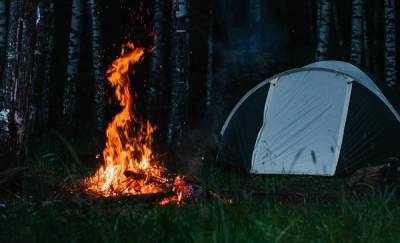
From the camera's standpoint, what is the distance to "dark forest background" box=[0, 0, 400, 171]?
16.2 meters

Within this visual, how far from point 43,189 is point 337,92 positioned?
18.6 ft

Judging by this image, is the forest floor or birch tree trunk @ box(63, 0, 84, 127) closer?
the forest floor

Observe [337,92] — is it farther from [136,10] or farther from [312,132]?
[136,10]

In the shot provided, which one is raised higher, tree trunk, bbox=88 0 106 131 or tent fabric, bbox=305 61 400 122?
tree trunk, bbox=88 0 106 131

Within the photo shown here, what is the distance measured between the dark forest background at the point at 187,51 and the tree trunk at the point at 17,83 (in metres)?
4.63

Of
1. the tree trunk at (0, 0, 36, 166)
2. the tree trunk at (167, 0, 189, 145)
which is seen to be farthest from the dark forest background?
the tree trunk at (0, 0, 36, 166)

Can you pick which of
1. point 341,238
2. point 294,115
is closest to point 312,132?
point 294,115

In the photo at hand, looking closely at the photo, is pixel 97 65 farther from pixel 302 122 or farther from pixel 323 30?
pixel 302 122

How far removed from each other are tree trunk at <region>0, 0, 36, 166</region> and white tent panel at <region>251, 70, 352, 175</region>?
4400mm

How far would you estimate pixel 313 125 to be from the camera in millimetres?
11617

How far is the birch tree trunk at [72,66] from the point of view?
18.0 m

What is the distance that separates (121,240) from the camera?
187 inches

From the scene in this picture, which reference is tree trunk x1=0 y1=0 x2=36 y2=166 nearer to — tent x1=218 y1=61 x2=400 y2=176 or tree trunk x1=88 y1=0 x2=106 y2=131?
tent x1=218 y1=61 x2=400 y2=176

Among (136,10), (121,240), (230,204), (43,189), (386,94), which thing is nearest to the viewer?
(121,240)
